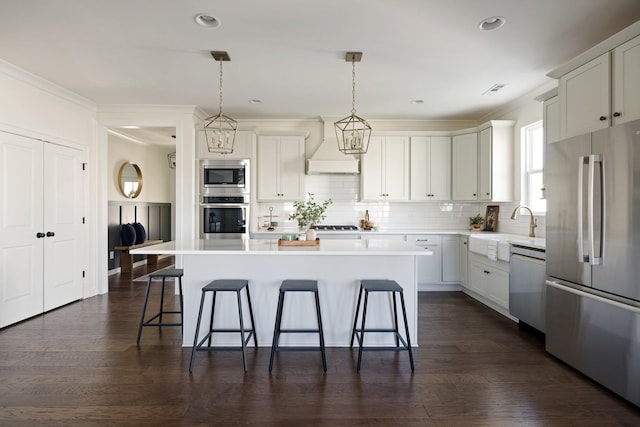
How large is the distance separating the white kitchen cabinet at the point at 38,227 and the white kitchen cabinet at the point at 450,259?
16.4ft

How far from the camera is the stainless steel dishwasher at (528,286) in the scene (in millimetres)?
3150

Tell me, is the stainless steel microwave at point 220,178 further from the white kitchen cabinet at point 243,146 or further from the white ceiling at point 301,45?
the white ceiling at point 301,45

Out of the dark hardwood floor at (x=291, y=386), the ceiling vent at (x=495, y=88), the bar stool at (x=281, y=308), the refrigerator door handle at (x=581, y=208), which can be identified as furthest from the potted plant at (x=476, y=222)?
the bar stool at (x=281, y=308)

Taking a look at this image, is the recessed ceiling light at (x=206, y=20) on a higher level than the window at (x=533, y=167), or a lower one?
higher

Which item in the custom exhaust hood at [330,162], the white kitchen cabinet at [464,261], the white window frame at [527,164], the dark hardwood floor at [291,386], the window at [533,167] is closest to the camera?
the dark hardwood floor at [291,386]

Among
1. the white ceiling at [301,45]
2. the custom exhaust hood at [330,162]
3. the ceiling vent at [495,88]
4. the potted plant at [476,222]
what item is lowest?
the potted plant at [476,222]

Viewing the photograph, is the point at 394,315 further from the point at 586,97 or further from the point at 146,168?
the point at 146,168

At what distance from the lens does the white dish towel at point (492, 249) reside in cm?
392

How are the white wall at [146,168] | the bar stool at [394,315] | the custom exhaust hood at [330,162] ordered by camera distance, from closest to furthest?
the bar stool at [394,315] → the custom exhaust hood at [330,162] → the white wall at [146,168]

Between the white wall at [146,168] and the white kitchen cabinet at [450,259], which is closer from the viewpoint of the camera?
the white kitchen cabinet at [450,259]

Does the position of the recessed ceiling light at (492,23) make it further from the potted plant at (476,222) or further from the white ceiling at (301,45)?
the potted plant at (476,222)

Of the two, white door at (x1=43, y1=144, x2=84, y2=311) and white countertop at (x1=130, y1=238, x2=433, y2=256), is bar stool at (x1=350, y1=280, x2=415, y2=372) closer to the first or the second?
white countertop at (x1=130, y1=238, x2=433, y2=256)

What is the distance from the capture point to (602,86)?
243 cm

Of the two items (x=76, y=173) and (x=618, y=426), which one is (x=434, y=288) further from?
(x=76, y=173)
